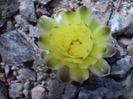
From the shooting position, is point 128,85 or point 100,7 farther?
point 100,7

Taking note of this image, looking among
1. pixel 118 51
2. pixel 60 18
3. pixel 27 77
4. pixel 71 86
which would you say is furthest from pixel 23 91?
pixel 118 51

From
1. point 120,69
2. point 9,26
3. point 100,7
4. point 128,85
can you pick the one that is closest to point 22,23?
point 9,26

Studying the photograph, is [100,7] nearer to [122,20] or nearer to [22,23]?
[122,20]

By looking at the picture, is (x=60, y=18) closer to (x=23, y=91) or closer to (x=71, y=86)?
(x=71, y=86)

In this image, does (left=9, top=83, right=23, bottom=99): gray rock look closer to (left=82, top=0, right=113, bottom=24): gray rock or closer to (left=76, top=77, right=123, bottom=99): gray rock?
(left=76, top=77, right=123, bottom=99): gray rock

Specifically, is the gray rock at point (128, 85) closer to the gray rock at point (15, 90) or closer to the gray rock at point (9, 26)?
the gray rock at point (15, 90)

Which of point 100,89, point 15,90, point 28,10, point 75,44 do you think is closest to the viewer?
point 75,44

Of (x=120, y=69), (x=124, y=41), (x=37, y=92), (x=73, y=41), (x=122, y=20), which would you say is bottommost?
(x=37, y=92)

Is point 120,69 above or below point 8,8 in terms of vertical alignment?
below
